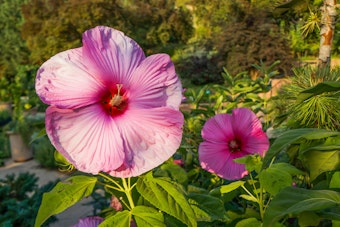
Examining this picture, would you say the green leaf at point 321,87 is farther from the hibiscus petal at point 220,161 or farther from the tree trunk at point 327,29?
the tree trunk at point 327,29

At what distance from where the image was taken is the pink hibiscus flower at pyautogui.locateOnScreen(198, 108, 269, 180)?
4.27 ft

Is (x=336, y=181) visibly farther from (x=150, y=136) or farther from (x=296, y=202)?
(x=150, y=136)

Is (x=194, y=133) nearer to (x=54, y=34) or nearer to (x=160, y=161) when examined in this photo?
(x=160, y=161)

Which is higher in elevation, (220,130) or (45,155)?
(220,130)

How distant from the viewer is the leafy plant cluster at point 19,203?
1.96 m

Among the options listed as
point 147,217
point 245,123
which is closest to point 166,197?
point 147,217

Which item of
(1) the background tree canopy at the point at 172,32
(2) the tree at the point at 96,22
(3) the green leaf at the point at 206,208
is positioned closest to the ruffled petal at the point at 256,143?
(3) the green leaf at the point at 206,208

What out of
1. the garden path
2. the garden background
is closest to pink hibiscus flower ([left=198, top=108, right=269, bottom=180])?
the garden path

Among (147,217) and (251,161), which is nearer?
(147,217)

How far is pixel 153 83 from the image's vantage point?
2.36ft

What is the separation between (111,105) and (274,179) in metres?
0.40

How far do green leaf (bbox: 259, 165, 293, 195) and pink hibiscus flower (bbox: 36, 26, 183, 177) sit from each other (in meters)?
0.31

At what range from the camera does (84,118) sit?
682mm

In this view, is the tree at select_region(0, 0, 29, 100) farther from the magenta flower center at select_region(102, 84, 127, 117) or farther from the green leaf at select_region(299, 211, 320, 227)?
the green leaf at select_region(299, 211, 320, 227)
